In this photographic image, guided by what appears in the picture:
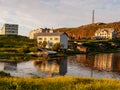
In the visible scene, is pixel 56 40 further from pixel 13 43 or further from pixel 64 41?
pixel 13 43

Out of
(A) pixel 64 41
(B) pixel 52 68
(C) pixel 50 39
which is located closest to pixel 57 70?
(B) pixel 52 68

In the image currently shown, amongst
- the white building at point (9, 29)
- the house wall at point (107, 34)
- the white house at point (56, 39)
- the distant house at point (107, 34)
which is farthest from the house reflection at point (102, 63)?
the white building at point (9, 29)

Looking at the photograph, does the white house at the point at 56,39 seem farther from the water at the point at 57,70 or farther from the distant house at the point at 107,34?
the distant house at the point at 107,34

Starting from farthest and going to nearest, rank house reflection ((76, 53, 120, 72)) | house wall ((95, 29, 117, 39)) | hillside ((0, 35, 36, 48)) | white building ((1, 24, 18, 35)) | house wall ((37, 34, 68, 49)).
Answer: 1. white building ((1, 24, 18, 35))
2. house wall ((95, 29, 117, 39))
3. house wall ((37, 34, 68, 49))
4. hillside ((0, 35, 36, 48))
5. house reflection ((76, 53, 120, 72))

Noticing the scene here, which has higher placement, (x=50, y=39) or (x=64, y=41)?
(x=50, y=39)

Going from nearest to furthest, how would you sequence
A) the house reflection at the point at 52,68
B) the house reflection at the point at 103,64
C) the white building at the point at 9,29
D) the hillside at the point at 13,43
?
the house reflection at the point at 52,68, the house reflection at the point at 103,64, the hillside at the point at 13,43, the white building at the point at 9,29

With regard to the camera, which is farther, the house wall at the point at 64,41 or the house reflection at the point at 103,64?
the house wall at the point at 64,41

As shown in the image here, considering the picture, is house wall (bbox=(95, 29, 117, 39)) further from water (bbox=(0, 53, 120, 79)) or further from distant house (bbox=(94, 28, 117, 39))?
water (bbox=(0, 53, 120, 79))

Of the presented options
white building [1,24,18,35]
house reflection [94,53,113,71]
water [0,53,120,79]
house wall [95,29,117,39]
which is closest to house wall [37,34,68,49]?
house reflection [94,53,113,71]

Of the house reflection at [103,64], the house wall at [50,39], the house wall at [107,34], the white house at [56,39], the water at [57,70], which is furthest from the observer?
the house wall at [107,34]

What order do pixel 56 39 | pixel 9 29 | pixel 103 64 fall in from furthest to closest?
pixel 9 29, pixel 56 39, pixel 103 64

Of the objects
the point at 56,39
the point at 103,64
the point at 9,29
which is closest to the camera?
the point at 103,64

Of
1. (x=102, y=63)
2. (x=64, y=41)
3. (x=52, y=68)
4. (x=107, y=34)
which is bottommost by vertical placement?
(x=52, y=68)

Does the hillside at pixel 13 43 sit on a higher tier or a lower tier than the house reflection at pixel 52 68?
higher
